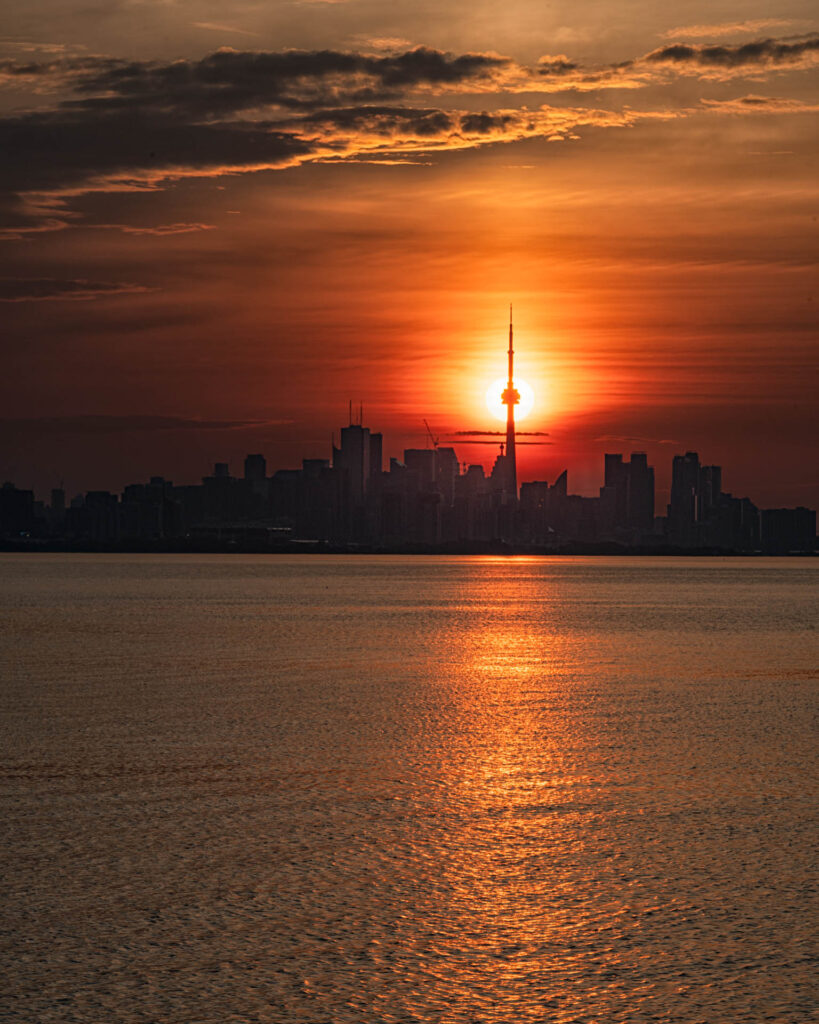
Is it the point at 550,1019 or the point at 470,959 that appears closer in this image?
the point at 550,1019

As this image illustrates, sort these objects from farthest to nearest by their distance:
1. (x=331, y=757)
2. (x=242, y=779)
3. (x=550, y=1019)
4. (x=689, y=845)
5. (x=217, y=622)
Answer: (x=217, y=622) → (x=331, y=757) → (x=242, y=779) → (x=689, y=845) → (x=550, y=1019)

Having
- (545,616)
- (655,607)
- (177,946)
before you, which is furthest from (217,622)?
(177,946)

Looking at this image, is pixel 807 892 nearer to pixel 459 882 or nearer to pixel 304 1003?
pixel 459 882

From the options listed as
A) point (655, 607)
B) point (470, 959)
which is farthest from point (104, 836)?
point (655, 607)

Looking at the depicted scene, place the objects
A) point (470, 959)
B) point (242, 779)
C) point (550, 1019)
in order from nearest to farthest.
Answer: point (550, 1019) → point (470, 959) → point (242, 779)

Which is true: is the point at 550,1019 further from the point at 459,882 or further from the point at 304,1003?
the point at 459,882

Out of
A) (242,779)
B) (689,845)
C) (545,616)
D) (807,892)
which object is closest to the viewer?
(807,892)
